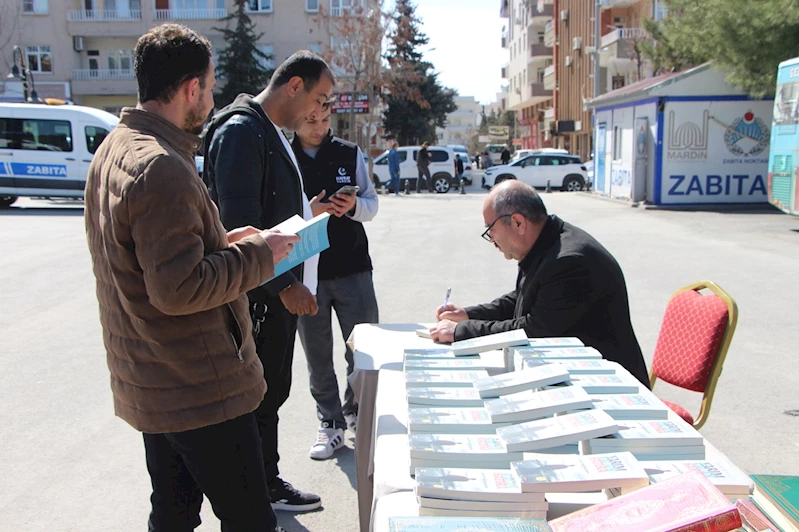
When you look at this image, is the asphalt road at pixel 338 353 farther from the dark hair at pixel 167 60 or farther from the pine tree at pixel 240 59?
the pine tree at pixel 240 59

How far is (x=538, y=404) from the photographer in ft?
6.44

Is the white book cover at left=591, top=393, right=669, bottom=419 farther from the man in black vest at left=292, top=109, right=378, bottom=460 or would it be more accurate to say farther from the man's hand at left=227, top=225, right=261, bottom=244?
the man in black vest at left=292, top=109, right=378, bottom=460

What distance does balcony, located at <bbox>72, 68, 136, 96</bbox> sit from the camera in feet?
146

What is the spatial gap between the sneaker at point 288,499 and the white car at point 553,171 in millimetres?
25618

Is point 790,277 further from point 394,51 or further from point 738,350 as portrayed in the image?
point 394,51

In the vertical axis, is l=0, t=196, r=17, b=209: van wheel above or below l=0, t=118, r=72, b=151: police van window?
below

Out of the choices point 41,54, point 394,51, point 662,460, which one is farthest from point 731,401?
point 41,54

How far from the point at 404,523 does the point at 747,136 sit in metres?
20.0

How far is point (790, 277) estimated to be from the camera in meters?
9.28

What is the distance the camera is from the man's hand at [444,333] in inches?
129

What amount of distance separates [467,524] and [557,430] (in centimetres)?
38

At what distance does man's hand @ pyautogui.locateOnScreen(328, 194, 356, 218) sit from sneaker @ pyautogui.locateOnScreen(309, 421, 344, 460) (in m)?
1.41

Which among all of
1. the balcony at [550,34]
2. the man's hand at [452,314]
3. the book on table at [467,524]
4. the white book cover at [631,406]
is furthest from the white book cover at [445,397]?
the balcony at [550,34]

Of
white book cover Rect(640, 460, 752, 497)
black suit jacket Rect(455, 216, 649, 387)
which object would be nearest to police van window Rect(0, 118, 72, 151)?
black suit jacket Rect(455, 216, 649, 387)
